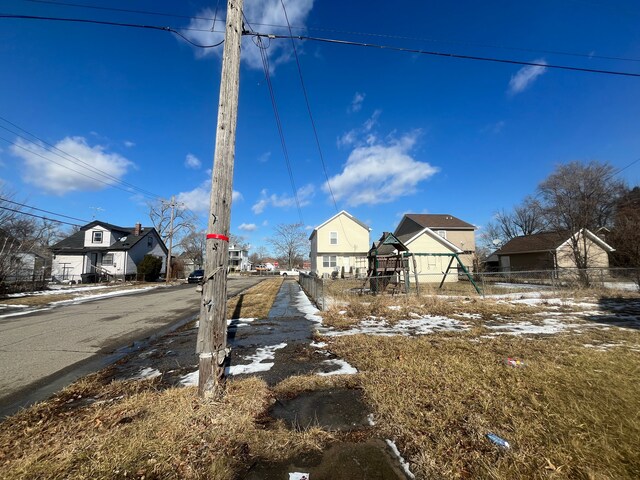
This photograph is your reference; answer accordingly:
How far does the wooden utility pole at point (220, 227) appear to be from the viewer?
3.31m

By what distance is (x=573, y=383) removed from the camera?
3.64m

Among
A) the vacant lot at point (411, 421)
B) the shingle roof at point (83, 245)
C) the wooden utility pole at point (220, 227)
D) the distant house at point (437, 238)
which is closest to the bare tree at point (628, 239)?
the distant house at point (437, 238)

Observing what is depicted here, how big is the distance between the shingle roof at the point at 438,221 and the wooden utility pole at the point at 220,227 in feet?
113

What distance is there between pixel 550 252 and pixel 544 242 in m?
4.65

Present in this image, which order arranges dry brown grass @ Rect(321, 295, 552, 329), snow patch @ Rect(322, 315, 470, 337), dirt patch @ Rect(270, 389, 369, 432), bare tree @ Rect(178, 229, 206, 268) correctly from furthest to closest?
bare tree @ Rect(178, 229, 206, 268), dry brown grass @ Rect(321, 295, 552, 329), snow patch @ Rect(322, 315, 470, 337), dirt patch @ Rect(270, 389, 369, 432)

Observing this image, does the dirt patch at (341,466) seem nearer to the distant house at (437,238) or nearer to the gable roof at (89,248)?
the distant house at (437,238)

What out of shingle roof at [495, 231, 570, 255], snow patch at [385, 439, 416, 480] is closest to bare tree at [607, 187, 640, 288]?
shingle roof at [495, 231, 570, 255]

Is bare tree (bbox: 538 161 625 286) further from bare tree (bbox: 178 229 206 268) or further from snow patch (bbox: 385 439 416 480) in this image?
bare tree (bbox: 178 229 206 268)

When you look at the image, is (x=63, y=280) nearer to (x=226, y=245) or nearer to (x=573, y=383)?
(x=226, y=245)

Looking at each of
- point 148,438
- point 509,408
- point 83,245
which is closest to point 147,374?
point 148,438

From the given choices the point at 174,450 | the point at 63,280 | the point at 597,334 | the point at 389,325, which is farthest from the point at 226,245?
the point at 63,280

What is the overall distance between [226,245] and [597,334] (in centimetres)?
824

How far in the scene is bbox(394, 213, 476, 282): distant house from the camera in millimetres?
26406

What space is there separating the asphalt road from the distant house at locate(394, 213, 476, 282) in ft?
68.7
